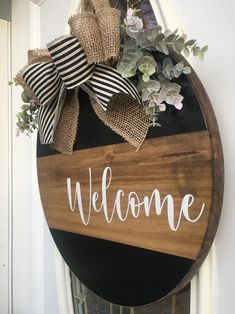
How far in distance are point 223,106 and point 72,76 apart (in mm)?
322

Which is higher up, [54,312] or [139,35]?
[139,35]

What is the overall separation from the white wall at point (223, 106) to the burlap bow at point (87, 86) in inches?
6.1

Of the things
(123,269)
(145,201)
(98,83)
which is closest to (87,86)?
Result: (98,83)

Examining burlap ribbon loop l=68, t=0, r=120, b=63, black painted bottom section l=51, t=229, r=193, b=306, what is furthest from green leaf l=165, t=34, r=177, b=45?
black painted bottom section l=51, t=229, r=193, b=306

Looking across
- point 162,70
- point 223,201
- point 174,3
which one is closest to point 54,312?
point 223,201

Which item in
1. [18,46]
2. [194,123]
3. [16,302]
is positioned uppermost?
[18,46]

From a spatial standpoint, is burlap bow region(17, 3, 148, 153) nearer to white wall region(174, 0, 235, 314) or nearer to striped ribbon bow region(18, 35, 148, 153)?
striped ribbon bow region(18, 35, 148, 153)

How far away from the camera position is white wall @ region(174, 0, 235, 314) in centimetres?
57

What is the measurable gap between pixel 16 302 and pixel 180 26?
130cm

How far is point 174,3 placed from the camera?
0.69 meters

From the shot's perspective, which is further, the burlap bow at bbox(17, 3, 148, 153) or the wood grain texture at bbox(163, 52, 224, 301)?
the burlap bow at bbox(17, 3, 148, 153)

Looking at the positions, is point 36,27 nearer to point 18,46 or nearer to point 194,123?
point 18,46

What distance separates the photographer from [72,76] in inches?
25.8

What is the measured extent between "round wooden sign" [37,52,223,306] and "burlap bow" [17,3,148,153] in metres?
0.03
